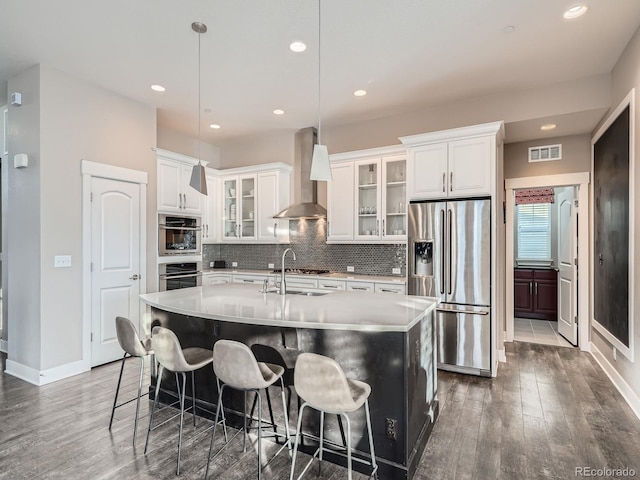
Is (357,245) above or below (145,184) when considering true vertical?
below

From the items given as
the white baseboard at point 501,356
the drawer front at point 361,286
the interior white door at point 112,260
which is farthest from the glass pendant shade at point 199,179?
the white baseboard at point 501,356

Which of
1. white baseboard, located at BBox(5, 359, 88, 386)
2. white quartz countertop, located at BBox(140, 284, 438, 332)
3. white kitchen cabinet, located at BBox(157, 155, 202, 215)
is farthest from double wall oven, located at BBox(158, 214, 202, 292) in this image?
white quartz countertop, located at BBox(140, 284, 438, 332)

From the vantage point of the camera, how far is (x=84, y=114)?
12.6ft

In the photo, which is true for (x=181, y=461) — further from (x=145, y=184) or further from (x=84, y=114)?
(x=84, y=114)

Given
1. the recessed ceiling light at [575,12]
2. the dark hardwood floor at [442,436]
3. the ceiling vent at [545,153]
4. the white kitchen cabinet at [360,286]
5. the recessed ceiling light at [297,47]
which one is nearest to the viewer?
the dark hardwood floor at [442,436]

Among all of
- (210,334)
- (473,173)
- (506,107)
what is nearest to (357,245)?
(473,173)

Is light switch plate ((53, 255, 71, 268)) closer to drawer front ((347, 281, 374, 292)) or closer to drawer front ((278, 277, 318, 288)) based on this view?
drawer front ((278, 277, 318, 288))

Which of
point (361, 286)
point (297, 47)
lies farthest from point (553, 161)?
point (297, 47)

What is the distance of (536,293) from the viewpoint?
6527 millimetres

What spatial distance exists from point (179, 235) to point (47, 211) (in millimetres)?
1609

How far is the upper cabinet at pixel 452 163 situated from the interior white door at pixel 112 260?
3374 millimetres

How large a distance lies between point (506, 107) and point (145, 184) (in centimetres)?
445

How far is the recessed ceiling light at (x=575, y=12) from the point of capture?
2.64 metres

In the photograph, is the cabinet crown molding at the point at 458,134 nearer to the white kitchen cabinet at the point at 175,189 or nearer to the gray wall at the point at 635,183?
the gray wall at the point at 635,183
